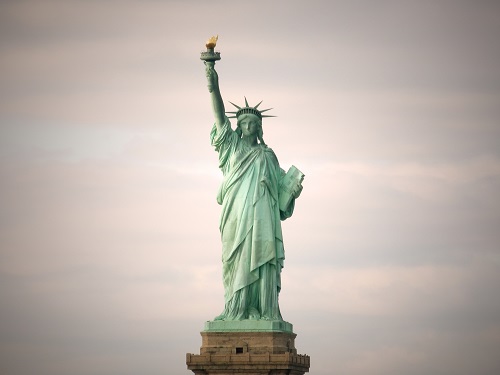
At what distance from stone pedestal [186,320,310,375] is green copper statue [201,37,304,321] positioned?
404 millimetres

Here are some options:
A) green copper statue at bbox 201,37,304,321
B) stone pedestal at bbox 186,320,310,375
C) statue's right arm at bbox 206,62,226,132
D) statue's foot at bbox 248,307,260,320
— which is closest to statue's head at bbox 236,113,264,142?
green copper statue at bbox 201,37,304,321

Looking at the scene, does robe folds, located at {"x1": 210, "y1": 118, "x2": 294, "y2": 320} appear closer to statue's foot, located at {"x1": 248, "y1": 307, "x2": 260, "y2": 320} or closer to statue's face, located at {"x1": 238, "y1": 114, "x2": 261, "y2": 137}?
statue's foot, located at {"x1": 248, "y1": 307, "x2": 260, "y2": 320}

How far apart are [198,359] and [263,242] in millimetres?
3691

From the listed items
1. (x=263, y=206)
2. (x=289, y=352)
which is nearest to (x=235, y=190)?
(x=263, y=206)

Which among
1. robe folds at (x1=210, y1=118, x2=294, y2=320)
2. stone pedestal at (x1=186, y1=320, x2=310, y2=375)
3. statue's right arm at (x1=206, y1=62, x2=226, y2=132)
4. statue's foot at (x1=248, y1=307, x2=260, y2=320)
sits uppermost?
statue's right arm at (x1=206, y1=62, x2=226, y2=132)

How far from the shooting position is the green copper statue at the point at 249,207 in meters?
61.0

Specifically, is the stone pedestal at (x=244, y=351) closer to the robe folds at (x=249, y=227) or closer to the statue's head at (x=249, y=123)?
the robe folds at (x=249, y=227)

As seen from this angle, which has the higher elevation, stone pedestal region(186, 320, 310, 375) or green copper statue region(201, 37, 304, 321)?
green copper statue region(201, 37, 304, 321)

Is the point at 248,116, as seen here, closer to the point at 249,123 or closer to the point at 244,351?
the point at 249,123

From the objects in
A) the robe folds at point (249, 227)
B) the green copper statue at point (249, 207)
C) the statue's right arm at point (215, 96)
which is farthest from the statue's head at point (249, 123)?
the statue's right arm at point (215, 96)

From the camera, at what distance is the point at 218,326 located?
60656 mm

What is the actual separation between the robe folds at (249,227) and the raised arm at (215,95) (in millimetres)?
236

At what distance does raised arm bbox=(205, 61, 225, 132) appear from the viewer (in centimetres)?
6134

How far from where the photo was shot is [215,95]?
61.5m
